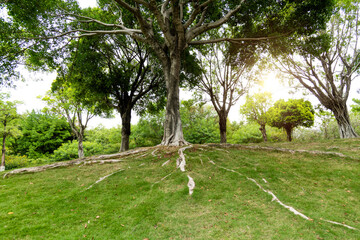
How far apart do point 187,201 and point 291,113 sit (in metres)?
20.8

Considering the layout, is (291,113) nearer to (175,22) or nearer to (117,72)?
(175,22)

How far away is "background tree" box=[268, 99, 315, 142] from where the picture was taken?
19203 millimetres

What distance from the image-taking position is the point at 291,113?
20031 millimetres

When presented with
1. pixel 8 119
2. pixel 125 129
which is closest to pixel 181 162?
pixel 125 129

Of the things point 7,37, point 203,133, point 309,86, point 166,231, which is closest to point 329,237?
point 166,231

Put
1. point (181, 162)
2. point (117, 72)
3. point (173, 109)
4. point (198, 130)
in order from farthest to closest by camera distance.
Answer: point (198, 130) < point (117, 72) < point (173, 109) < point (181, 162)

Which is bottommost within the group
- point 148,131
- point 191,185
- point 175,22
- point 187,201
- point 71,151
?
point 71,151

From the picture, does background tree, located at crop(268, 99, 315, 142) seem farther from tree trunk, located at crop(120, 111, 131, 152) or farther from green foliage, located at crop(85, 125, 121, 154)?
green foliage, located at crop(85, 125, 121, 154)

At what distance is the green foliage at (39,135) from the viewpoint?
2783cm

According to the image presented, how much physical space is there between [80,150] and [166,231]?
18.4 meters

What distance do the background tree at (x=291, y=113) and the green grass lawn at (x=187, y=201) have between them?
560 inches

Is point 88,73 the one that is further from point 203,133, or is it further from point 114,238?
point 203,133

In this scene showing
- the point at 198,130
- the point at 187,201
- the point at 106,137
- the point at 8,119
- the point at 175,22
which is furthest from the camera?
the point at 106,137

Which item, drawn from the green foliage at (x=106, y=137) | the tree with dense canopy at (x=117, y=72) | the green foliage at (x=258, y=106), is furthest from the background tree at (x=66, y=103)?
the green foliage at (x=258, y=106)
